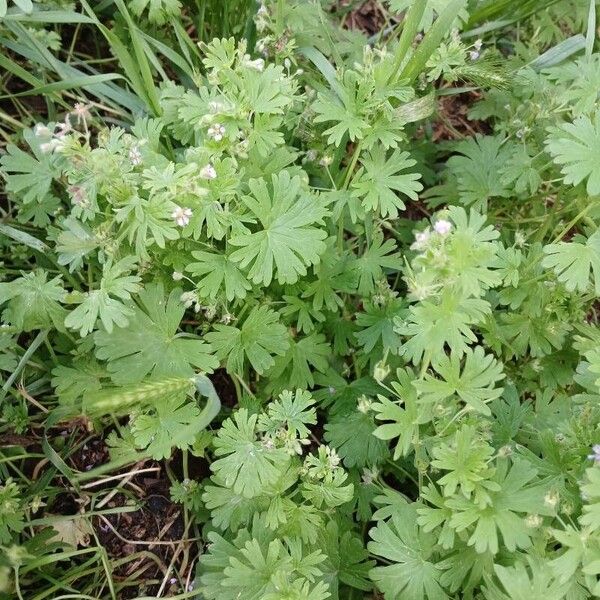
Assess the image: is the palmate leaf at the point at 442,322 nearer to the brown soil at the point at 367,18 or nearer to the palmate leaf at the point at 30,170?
the palmate leaf at the point at 30,170

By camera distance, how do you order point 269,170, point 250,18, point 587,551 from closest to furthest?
1. point 587,551
2. point 269,170
3. point 250,18

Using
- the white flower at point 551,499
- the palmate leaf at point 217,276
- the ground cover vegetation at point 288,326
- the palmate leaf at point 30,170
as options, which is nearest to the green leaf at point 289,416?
the ground cover vegetation at point 288,326

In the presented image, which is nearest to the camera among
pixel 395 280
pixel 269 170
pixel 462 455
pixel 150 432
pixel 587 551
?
pixel 587 551

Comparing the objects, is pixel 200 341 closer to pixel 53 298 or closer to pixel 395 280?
pixel 53 298

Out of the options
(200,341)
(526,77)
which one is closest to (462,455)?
(200,341)

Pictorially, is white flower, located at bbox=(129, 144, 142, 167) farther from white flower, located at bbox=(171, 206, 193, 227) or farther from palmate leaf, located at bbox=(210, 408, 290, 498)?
palmate leaf, located at bbox=(210, 408, 290, 498)

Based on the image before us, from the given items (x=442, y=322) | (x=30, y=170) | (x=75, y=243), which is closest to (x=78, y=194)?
(x=75, y=243)

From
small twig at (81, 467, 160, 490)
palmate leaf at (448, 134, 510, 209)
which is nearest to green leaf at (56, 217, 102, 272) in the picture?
small twig at (81, 467, 160, 490)
